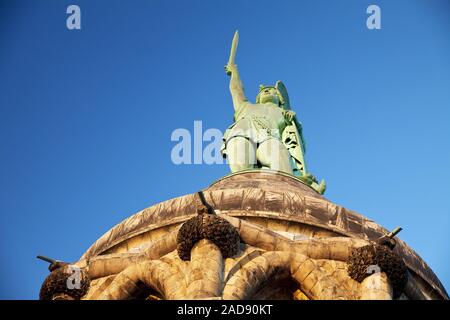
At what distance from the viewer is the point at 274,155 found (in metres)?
24.8

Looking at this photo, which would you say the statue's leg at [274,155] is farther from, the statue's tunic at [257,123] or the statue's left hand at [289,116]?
the statue's left hand at [289,116]

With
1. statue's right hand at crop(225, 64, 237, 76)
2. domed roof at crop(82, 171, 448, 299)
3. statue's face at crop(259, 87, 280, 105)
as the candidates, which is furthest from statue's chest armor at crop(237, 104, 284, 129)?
domed roof at crop(82, 171, 448, 299)

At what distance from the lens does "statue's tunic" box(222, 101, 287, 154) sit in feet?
84.1

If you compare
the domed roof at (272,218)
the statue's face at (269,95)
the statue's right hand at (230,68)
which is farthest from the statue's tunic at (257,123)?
the domed roof at (272,218)

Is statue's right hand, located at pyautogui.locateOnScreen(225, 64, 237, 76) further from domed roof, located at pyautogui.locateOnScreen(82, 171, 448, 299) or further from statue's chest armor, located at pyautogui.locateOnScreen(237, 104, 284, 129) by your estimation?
domed roof, located at pyautogui.locateOnScreen(82, 171, 448, 299)

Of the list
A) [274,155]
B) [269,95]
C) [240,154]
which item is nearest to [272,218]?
[274,155]

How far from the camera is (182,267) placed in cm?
1936

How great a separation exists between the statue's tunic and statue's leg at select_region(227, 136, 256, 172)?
176mm
